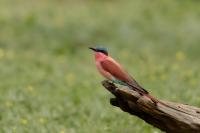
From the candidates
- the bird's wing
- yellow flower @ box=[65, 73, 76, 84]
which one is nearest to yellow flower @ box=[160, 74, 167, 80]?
yellow flower @ box=[65, 73, 76, 84]

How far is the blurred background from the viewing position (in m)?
10.3

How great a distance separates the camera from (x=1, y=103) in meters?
10.8

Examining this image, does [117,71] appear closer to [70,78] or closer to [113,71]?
[113,71]

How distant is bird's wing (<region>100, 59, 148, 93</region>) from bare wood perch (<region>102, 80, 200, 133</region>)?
10 centimetres

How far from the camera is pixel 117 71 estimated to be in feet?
25.1

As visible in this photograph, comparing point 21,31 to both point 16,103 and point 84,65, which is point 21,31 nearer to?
point 84,65

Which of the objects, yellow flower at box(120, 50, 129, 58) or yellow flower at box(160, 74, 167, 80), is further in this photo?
yellow flower at box(120, 50, 129, 58)

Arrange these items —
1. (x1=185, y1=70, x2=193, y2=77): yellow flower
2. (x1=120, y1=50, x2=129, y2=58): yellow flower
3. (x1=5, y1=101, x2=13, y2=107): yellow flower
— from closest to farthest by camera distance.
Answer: (x1=5, y1=101, x2=13, y2=107): yellow flower
(x1=185, y1=70, x2=193, y2=77): yellow flower
(x1=120, y1=50, x2=129, y2=58): yellow flower

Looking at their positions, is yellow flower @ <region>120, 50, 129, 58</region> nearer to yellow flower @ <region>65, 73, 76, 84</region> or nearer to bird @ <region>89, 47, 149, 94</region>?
yellow flower @ <region>65, 73, 76, 84</region>

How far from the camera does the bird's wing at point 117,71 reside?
24.8 ft

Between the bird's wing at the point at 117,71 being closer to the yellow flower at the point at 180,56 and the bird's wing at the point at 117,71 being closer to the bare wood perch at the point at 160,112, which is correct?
the bare wood perch at the point at 160,112

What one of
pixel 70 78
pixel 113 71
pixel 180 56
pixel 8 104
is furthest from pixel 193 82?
pixel 113 71

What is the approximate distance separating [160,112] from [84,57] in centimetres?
840

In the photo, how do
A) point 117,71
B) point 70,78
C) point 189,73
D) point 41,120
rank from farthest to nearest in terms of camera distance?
point 70,78
point 189,73
point 41,120
point 117,71
